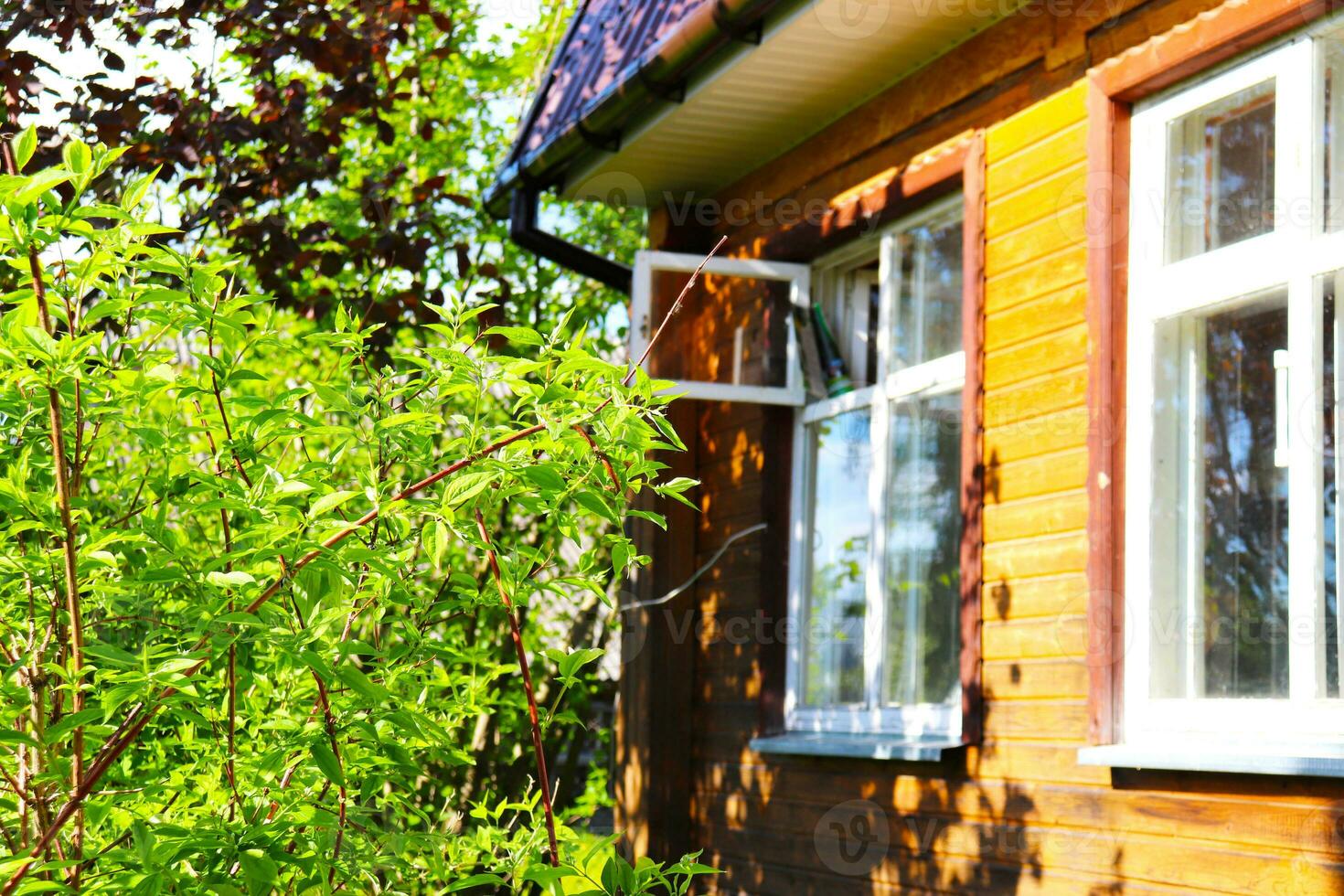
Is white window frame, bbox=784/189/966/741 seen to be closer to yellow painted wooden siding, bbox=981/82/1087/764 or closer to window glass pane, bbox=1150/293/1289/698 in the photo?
yellow painted wooden siding, bbox=981/82/1087/764

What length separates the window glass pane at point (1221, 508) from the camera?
11.1 feet

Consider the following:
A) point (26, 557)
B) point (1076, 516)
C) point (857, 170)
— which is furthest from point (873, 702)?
point (26, 557)

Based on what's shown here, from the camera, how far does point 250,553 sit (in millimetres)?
1879

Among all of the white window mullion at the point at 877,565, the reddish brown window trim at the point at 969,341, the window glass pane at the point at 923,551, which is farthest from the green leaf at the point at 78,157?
the white window mullion at the point at 877,565

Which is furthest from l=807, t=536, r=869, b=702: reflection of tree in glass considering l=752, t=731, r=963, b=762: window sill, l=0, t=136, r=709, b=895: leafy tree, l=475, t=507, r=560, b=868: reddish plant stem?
l=475, t=507, r=560, b=868: reddish plant stem

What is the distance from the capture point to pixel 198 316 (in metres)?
2.06

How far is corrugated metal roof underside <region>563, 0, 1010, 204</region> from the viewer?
15.5 feet

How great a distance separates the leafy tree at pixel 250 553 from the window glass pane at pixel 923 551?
255cm

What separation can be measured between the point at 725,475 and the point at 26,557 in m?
4.21

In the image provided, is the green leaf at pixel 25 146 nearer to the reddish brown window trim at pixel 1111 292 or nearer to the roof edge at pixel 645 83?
the reddish brown window trim at pixel 1111 292

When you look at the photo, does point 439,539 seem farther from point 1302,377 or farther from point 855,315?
point 855,315

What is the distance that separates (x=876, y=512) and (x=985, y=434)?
742 millimetres

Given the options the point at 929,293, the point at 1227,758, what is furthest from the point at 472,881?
the point at 929,293

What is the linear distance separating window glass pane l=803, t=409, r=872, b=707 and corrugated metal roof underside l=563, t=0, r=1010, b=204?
1180mm
